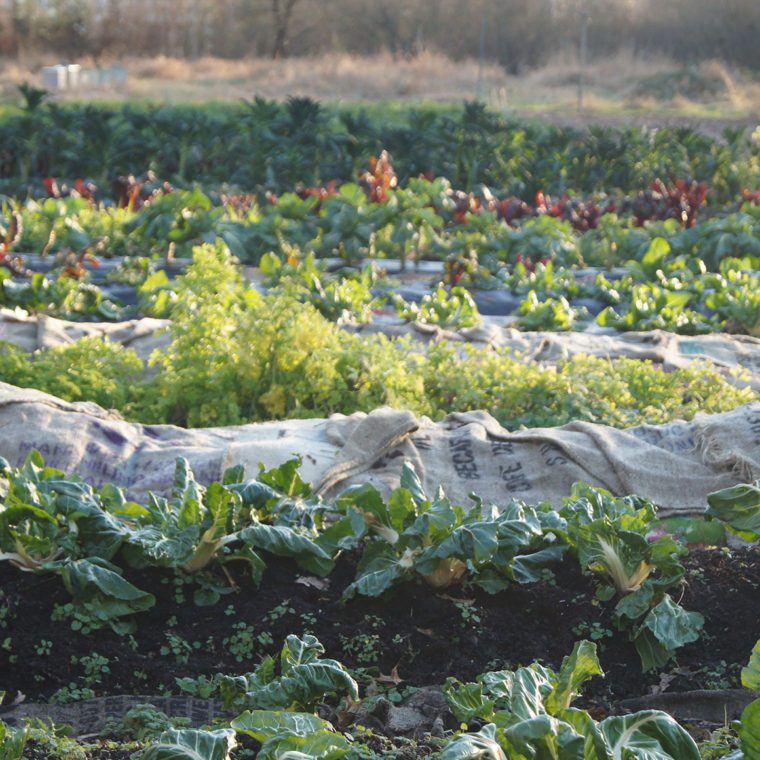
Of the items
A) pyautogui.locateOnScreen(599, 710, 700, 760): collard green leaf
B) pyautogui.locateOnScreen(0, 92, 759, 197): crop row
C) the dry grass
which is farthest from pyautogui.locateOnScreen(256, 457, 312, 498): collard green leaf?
the dry grass

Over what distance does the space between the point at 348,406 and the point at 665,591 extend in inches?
98.7

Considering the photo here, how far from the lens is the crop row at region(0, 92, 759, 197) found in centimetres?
1664

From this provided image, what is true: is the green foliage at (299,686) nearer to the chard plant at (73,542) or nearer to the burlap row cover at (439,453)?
the chard plant at (73,542)

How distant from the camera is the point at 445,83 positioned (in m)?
35.8

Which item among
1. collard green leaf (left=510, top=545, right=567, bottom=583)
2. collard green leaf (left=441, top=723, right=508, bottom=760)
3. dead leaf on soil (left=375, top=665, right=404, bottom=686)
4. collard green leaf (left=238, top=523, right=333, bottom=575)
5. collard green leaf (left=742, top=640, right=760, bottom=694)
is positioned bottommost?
dead leaf on soil (left=375, top=665, right=404, bottom=686)

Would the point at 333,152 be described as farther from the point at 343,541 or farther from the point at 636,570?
the point at 636,570

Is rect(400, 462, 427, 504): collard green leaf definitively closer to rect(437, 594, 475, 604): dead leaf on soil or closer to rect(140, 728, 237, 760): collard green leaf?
rect(437, 594, 475, 604): dead leaf on soil

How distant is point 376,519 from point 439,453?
4.17 feet

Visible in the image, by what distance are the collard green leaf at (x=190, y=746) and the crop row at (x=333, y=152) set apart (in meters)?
14.1

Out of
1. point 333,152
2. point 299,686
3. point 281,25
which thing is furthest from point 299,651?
point 281,25

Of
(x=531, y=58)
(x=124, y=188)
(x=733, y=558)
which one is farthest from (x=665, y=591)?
(x=531, y=58)

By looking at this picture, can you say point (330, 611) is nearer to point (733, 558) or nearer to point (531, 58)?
point (733, 558)

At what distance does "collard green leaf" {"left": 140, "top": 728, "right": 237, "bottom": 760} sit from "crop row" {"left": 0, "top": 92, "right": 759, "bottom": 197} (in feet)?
46.2

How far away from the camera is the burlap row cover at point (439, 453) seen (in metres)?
4.92
